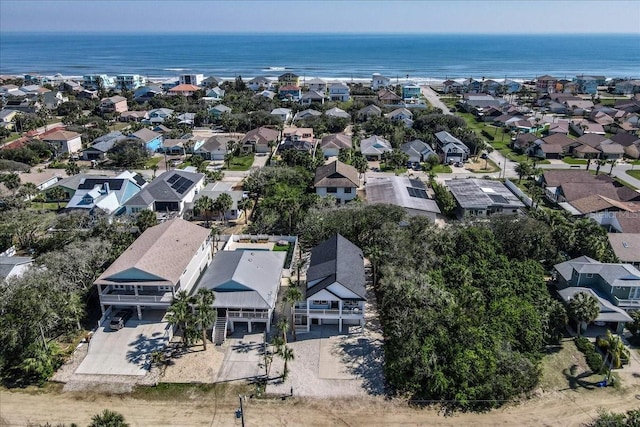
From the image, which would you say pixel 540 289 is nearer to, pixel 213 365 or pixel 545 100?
pixel 213 365

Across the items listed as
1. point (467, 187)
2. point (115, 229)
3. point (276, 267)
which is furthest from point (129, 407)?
point (467, 187)

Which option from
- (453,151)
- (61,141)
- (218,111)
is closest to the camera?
(453,151)

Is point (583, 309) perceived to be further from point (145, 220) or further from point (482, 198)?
point (145, 220)

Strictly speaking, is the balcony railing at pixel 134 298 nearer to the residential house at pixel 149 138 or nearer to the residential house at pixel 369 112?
the residential house at pixel 149 138

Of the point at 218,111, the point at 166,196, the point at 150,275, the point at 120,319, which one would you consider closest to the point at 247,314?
the point at 150,275

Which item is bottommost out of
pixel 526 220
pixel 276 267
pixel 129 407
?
pixel 129 407

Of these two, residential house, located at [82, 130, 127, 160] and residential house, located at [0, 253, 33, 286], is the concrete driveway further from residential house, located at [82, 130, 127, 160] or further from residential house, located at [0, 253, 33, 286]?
residential house, located at [82, 130, 127, 160]
